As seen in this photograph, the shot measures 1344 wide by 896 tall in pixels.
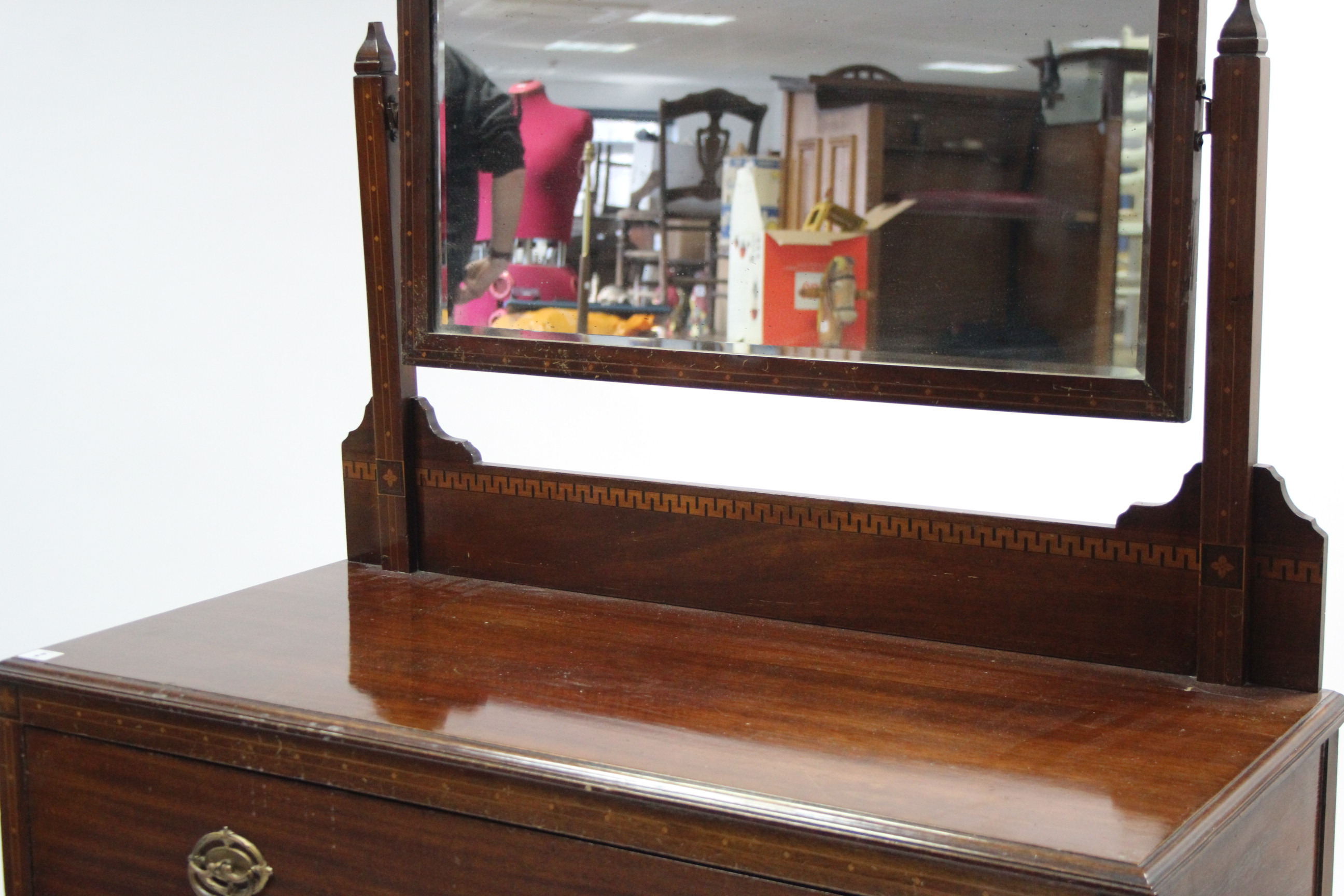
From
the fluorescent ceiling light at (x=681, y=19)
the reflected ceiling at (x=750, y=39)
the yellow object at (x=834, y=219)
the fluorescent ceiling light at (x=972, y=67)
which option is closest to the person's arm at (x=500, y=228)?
the reflected ceiling at (x=750, y=39)

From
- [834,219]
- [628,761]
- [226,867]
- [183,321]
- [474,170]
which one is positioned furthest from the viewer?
[183,321]

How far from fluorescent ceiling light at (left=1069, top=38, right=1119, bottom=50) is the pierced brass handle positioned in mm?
1218

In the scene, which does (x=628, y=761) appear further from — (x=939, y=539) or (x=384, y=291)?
(x=384, y=291)

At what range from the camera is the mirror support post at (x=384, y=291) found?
202cm

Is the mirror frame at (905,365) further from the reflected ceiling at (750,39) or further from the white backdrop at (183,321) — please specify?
the white backdrop at (183,321)

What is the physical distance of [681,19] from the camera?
1825mm

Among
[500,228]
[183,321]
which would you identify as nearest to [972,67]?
[500,228]

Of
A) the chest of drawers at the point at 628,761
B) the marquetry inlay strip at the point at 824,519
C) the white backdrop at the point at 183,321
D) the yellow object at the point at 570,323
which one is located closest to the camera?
the chest of drawers at the point at 628,761

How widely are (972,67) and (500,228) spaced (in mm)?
647

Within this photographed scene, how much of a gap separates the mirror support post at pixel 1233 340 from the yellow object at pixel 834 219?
0.39 m

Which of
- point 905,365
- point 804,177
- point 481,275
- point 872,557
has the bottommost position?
point 872,557

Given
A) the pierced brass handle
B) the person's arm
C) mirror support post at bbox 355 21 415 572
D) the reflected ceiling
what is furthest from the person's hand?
the pierced brass handle

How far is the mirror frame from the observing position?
5.12 ft

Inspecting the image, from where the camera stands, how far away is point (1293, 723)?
4.90 ft
